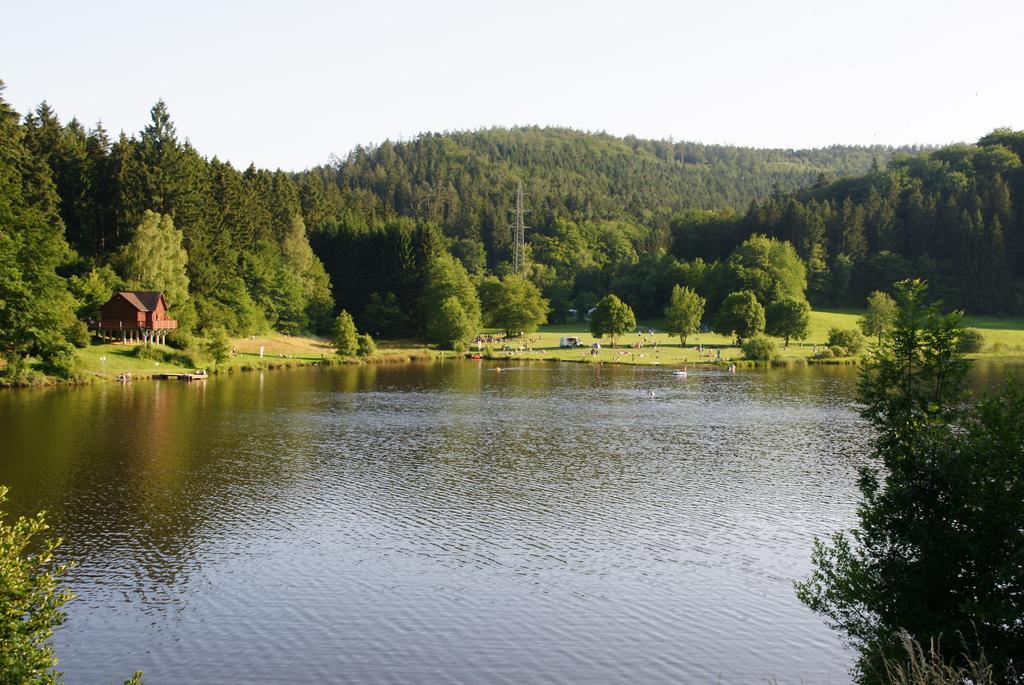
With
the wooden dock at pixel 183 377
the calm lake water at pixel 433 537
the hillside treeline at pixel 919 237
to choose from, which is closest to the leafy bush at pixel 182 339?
the wooden dock at pixel 183 377

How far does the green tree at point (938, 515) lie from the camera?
1694 cm

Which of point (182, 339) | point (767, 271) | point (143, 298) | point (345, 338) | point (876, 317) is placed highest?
point (767, 271)

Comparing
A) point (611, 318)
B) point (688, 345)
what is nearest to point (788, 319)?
point (688, 345)

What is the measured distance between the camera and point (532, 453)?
53344 millimetres

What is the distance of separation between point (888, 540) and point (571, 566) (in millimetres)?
13773

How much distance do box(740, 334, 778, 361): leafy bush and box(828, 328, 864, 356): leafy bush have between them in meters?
11.6

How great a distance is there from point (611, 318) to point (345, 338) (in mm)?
40347

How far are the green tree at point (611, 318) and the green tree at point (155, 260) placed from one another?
199ft

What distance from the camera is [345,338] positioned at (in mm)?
117875

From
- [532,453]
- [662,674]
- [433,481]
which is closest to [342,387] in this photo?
[532,453]

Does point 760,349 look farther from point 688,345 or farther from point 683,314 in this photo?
point 688,345

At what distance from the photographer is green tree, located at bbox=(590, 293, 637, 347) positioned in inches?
5340

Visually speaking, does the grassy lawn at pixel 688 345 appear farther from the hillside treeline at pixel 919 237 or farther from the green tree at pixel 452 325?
the hillside treeline at pixel 919 237

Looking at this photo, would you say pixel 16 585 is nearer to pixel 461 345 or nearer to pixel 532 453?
pixel 532 453
